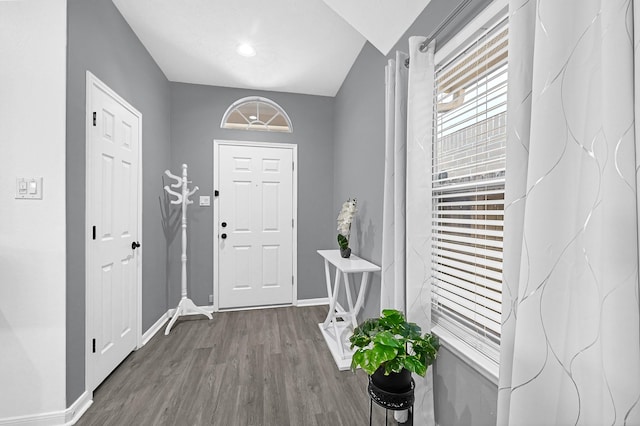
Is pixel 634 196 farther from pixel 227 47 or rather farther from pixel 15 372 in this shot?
pixel 227 47

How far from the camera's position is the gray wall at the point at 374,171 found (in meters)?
1.26

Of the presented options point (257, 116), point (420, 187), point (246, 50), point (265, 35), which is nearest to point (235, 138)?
point (257, 116)

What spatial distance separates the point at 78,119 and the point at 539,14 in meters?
2.28

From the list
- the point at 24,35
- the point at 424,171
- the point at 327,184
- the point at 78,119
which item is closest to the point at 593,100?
the point at 424,171

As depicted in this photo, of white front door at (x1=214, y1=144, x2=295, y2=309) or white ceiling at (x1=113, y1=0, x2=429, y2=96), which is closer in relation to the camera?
white ceiling at (x1=113, y1=0, x2=429, y2=96)

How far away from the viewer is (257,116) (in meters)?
3.54

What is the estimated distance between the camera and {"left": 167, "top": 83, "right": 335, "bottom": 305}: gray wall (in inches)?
130

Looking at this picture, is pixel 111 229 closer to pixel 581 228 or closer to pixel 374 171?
pixel 374 171

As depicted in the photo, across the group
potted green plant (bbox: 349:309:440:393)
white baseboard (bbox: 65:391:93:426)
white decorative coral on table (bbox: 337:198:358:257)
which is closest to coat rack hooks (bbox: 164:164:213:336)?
white baseboard (bbox: 65:391:93:426)

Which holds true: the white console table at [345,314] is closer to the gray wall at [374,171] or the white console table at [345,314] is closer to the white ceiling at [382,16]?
the gray wall at [374,171]

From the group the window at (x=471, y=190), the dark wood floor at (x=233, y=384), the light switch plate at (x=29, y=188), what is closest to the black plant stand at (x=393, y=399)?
the window at (x=471, y=190)

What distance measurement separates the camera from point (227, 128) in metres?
3.43

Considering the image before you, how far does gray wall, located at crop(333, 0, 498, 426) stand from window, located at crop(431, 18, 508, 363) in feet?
0.55

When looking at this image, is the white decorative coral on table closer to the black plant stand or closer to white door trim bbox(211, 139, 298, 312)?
white door trim bbox(211, 139, 298, 312)
